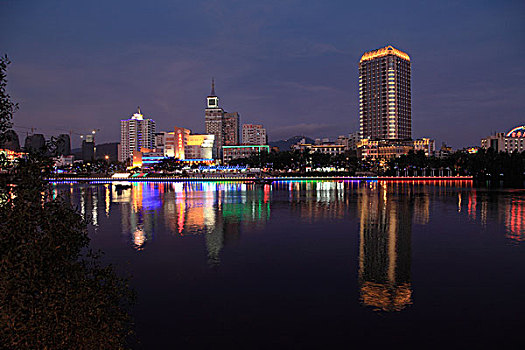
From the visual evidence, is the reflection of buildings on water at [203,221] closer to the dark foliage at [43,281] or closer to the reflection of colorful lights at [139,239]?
the reflection of colorful lights at [139,239]

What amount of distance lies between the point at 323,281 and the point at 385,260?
21.5 feet

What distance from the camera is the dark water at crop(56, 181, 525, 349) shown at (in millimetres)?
17017

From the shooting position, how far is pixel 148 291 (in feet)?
73.4

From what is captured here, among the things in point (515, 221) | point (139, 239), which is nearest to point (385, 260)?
point (139, 239)

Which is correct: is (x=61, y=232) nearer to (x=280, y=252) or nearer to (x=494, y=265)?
(x=280, y=252)

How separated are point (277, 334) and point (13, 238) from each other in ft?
34.9

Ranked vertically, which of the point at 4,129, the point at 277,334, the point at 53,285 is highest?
the point at 4,129

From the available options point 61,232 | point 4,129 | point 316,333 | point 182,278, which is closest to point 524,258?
point 316,333

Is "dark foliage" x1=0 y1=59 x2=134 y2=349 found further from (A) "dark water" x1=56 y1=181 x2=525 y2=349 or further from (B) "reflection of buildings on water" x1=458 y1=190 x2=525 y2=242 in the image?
(B) "reflection of buildings on water" x1=458 y1=190 x2=525 y2=242

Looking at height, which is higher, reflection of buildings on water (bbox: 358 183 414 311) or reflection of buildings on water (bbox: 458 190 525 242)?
reflection of buildings on water (bbox: 458 190 525 242)

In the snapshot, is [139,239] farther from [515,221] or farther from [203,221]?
[515,221]

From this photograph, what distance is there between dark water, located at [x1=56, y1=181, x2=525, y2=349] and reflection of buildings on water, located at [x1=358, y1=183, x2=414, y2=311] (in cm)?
10

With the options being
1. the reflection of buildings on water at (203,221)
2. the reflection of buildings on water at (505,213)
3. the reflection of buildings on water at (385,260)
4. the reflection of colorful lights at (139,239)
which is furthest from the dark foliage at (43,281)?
the reflection of buildings on water at (505,213)

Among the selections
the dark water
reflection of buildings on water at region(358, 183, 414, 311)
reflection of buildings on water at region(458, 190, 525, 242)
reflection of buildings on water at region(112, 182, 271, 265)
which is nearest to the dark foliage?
the dark water
